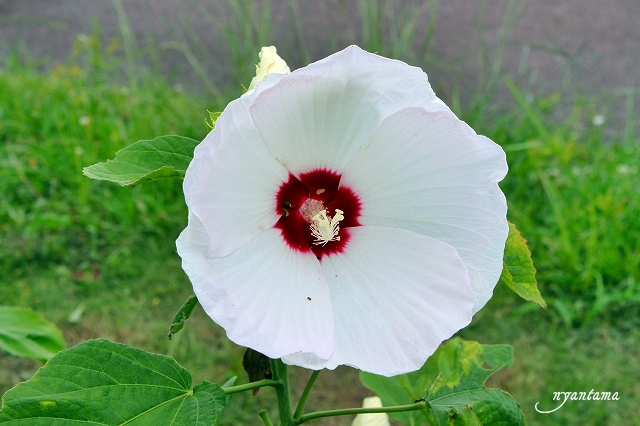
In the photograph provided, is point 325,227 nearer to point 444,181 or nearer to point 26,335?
point 444,181

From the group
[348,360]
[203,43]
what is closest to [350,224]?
[348,360]

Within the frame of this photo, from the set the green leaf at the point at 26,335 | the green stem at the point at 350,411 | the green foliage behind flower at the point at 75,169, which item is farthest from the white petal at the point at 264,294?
the green foliage behind flower at the point at 75,169

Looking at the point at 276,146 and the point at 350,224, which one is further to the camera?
the point at 350,224

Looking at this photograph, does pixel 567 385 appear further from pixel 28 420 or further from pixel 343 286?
pixel 28 420

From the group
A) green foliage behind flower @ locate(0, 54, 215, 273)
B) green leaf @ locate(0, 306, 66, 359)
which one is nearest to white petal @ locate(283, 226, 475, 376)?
green leaf @ locate(0, 306, 66, 359)

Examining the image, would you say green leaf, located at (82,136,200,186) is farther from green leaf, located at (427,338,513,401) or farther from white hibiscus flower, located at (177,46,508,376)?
green leaf, located at (427,338,513,401)
